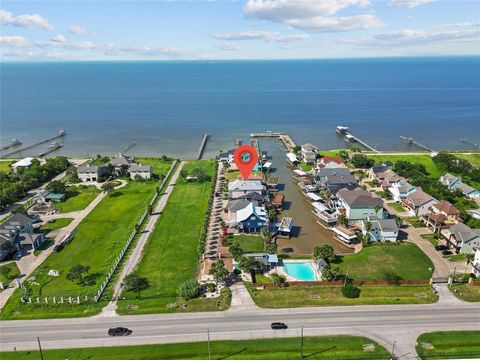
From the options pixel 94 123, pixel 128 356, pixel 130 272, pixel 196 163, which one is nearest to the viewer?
pixel 128 356

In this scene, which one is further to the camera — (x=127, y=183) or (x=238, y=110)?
(x=238, y=110)

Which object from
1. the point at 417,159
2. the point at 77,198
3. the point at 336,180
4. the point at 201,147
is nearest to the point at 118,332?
the point at 77,198

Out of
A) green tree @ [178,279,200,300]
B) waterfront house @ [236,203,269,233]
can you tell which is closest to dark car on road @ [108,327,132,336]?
green tree @ [178,279,200,300]

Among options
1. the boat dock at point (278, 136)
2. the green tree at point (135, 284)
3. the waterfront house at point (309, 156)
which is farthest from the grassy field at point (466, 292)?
the boat dock at point (278, 136)

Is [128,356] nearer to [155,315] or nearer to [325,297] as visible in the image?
[155,315]

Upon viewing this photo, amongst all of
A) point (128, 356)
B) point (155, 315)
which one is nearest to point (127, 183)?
point (155, 315)

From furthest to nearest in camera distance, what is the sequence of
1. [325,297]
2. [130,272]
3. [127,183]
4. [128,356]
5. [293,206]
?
[127,183], [293,206], [130,272], [325,297], [128,356]
